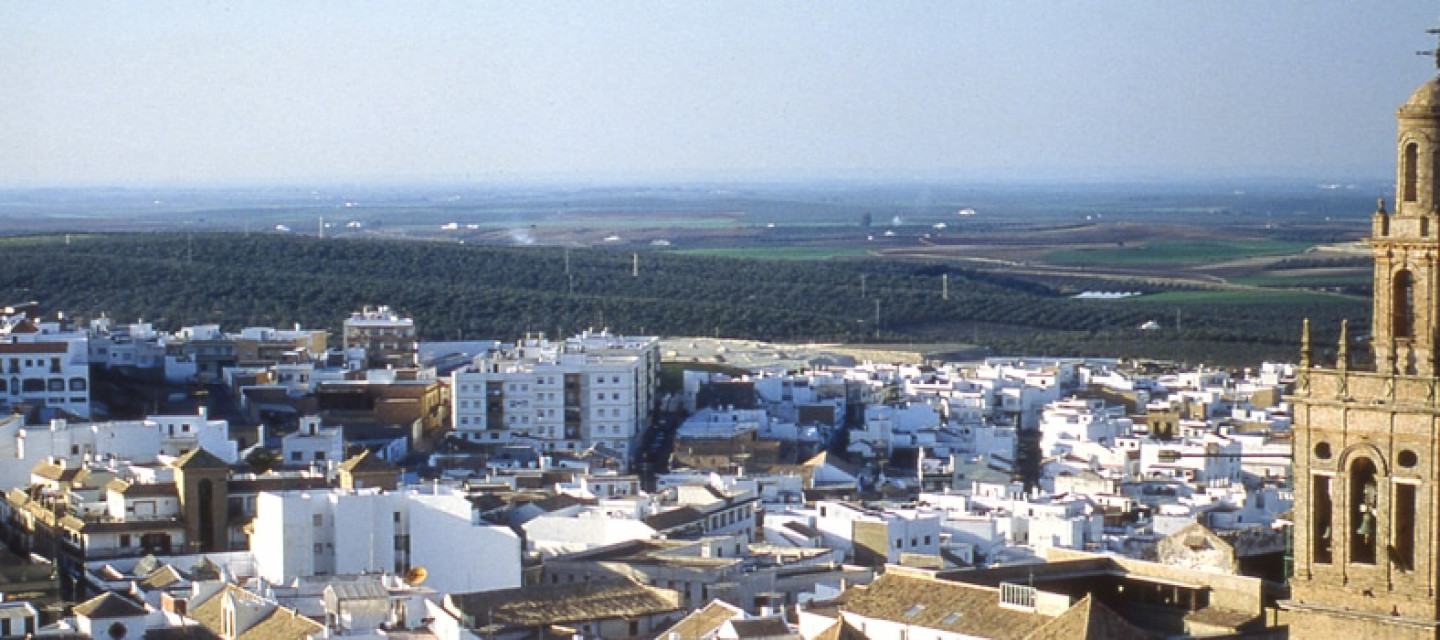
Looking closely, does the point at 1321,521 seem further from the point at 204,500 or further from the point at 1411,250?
the point at 204,500

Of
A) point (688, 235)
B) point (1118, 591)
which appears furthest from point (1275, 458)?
point (688, 235)

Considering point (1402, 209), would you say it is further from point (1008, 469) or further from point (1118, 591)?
point (1008, 469)

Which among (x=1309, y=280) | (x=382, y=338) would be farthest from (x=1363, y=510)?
(x=1309, y=280)

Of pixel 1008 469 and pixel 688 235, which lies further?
pixel 688 235

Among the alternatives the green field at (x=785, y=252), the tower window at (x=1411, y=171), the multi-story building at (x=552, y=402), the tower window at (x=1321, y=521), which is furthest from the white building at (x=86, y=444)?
the green field at (x=785, y=252)

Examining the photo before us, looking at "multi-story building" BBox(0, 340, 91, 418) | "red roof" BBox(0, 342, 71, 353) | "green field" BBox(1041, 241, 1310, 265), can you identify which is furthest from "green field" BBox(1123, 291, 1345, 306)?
"multi-story building" BBox(0, 340, 91, 418)

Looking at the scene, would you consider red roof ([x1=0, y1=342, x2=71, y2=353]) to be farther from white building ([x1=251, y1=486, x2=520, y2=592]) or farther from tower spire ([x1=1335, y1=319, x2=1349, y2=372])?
tower spire ([x1=1335, y1=319, x2=1349, y2=372])
